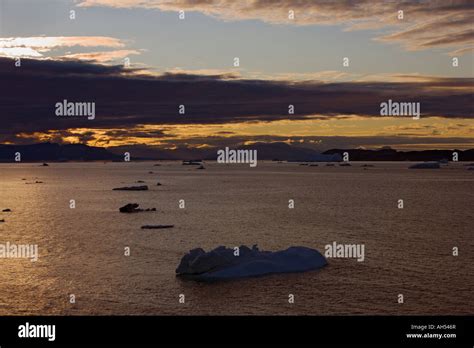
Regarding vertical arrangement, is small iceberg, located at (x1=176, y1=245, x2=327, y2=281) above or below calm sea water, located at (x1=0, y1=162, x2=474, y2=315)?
above

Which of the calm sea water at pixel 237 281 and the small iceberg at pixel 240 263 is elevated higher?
the small iceberg at pixel 240 263

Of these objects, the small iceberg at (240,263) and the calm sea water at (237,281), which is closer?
the calm sea water at (237,281)

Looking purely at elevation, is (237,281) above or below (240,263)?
below

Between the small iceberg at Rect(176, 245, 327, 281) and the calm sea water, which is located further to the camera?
the small iceberg at Rect(176, 245, 327, 281)

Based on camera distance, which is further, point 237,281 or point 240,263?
point 240,263
